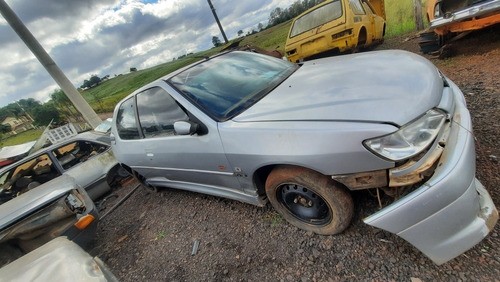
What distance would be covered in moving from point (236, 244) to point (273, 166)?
0.96m

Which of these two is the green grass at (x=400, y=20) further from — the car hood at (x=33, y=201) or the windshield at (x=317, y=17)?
the car hood at (x=33, y=201)

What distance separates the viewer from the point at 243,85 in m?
2.66

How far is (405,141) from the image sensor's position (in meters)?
1.57

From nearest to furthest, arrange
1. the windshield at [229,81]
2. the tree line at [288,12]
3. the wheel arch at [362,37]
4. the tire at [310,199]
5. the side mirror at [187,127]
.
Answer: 1. the tire at [310,199]
2. the side mirror at [187,127]
3. the windshield at [229,81]
4. the wheel arch at [362,37]
5. the tree line at [288,12]

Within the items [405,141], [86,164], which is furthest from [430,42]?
[86,164]

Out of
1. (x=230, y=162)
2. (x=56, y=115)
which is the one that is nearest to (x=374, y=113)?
(x=230, y=162)

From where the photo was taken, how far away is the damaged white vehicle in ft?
5.01

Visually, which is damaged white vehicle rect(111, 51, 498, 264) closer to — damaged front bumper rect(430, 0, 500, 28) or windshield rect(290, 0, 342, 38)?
damaged front bumper rect(430, 0, 500, 28)

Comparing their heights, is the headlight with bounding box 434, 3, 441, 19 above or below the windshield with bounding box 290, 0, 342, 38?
below

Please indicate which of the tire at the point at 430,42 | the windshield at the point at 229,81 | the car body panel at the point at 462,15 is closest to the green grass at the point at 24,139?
the windshield at the point at 229,81

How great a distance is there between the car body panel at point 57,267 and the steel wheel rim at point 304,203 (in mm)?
1437

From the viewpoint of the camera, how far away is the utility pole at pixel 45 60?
747 centimetres

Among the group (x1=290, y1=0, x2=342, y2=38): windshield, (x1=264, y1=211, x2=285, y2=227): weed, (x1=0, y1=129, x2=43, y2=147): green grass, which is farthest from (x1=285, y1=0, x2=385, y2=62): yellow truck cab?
(x1=0, y1=129, x2=43, y2=147): green grass

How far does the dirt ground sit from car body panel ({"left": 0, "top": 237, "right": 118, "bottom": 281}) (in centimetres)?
93
